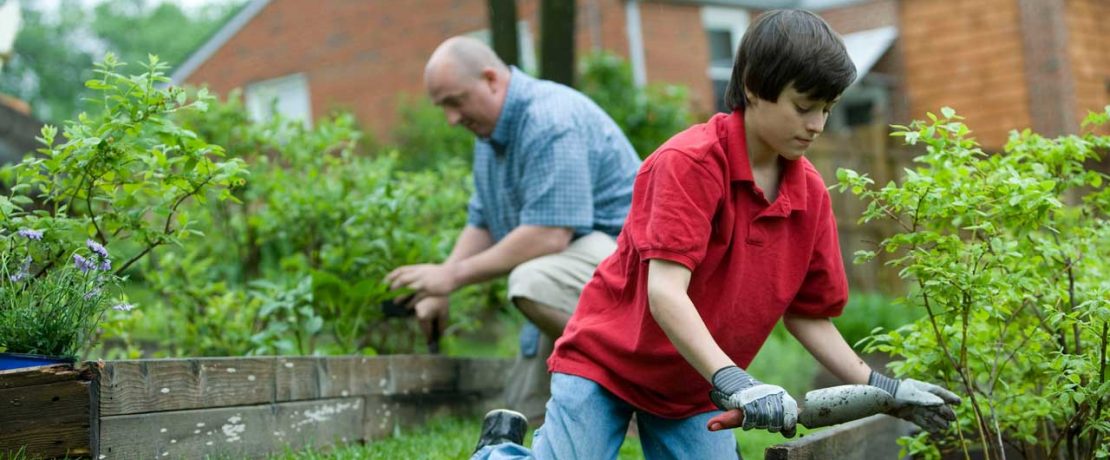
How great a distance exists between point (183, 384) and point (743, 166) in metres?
1.79

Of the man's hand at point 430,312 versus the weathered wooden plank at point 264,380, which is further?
the man's hand at point 430,312

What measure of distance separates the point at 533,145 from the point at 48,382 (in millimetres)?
2302

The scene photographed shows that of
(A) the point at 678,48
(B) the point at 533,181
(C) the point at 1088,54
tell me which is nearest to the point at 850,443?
(B) the point at 533,181

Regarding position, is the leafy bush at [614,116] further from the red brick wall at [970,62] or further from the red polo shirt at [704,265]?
the red polo shirt at [704,265]

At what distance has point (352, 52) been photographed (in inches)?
853

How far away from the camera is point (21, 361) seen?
3.15 meters

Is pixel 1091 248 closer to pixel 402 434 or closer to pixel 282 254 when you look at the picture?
pixel 402 434

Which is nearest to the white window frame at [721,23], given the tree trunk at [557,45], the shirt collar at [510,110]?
the tree trunk at [557,45]

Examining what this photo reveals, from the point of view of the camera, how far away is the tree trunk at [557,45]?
852 cm

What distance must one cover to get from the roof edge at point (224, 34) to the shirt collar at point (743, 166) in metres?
20.5

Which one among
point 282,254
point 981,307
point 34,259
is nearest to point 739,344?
point 981,307

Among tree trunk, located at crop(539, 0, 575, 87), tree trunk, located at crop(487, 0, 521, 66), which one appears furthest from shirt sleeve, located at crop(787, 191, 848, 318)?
tree trunk, located at crop(487, 0, 521, 66)

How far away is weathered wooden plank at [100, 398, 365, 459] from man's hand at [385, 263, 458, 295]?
59 cm

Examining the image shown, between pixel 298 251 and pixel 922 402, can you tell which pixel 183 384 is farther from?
pixel 298 251
